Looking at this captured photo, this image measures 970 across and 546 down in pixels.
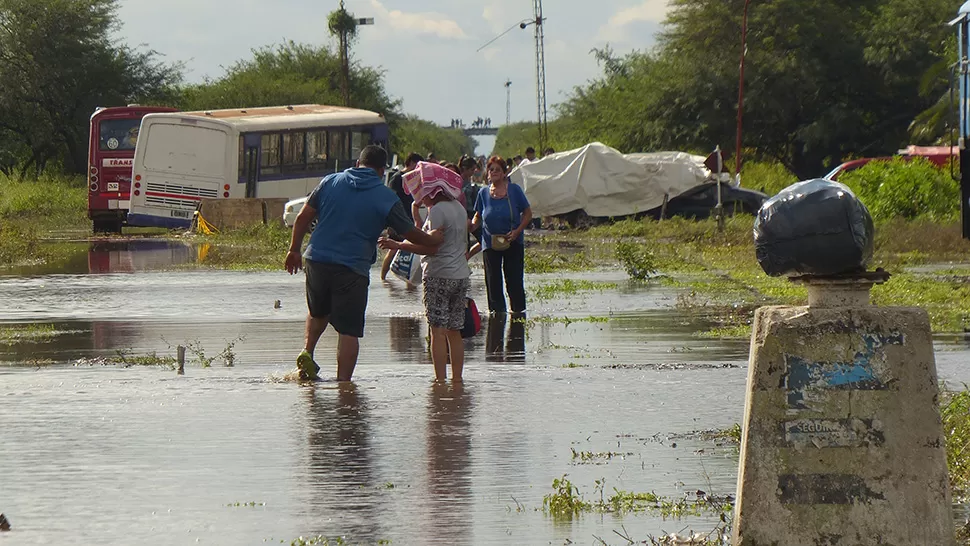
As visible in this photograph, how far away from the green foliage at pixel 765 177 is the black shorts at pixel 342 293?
138 feet

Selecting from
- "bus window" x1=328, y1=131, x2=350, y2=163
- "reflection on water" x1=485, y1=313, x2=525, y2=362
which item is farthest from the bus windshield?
"reflection on water" x1=485, y1=313, x2=525, y2=362

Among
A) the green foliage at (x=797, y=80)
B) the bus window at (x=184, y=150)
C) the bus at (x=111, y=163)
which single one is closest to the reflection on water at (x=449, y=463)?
the bus window at (x=184, y=150)

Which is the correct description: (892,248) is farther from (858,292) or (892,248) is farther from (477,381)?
(858,292)

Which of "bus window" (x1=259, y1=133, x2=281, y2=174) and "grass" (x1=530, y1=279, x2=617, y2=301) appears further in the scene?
"bus window" (x1=259, y1=133, x2=281, y2=174)

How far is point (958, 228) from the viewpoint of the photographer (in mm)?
27719

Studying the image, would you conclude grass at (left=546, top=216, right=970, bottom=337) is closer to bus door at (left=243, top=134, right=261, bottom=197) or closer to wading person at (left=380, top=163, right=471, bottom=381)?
wading person at (left=380, top=163, right=471, bottom=381)

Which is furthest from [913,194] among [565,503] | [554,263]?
[565,503]

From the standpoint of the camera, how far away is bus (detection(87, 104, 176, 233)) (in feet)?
138

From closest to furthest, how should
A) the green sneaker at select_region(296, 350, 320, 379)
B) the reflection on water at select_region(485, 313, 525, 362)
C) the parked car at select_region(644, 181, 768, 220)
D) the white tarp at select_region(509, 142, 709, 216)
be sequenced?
the green sneaker at select_region(296, 350, 320, 379) < the reflection on water at select_region(485, 313, 525, 362) < the parked car at select_region(644, 181, 768, 220) < the white tarp at select_region(509, 142, 709, 216)

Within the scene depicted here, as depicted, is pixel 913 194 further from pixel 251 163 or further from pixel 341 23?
pixel 341 23

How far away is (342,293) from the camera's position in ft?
37.6

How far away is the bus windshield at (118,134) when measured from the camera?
4241 cm

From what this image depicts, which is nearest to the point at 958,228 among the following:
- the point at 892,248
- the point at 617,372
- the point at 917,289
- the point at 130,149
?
the point at 892,248

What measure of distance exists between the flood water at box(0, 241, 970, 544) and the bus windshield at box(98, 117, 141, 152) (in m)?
25.9
